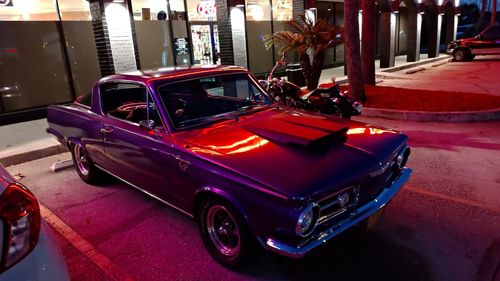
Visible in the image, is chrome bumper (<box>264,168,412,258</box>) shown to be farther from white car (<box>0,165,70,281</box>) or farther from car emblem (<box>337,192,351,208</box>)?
white car (<box>0,165,70,281</box>)

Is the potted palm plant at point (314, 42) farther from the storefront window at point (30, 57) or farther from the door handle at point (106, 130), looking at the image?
the door handle at point (106, 130)

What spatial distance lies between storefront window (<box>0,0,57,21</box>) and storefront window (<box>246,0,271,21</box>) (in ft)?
24.0

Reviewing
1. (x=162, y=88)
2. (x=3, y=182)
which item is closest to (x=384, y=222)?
(x=162, y=88)

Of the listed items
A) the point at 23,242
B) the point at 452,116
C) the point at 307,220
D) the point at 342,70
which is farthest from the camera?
the point at 342,70

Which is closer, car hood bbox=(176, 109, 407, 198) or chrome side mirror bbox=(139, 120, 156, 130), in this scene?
car hood bbox=(176, 109, 407, 198)

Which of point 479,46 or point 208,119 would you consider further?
point 479,46

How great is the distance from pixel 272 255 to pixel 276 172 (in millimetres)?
1024

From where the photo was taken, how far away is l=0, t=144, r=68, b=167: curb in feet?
21.7

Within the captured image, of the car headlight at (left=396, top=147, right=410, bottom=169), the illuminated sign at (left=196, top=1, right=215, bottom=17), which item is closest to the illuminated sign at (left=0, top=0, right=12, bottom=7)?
the illuminated sign at (left=196, top=1, right=215, bottom=17)

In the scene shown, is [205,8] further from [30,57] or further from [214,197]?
[214,197]

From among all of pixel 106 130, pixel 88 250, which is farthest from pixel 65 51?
pixel 88 250

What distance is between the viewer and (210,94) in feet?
14.2

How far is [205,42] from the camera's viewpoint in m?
14.0

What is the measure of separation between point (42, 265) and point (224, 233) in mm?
1655
